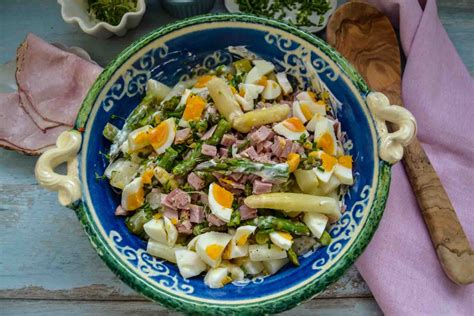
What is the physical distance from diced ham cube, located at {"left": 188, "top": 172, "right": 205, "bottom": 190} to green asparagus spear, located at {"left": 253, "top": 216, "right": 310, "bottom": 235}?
5.1 inches

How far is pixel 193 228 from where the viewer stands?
1.06 metres

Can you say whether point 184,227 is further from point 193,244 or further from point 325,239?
point 325,239

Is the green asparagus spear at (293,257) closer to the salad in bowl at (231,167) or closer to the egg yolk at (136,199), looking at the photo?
the salad in bowl at (231,167)

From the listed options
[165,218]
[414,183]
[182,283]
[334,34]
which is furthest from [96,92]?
[414,183]

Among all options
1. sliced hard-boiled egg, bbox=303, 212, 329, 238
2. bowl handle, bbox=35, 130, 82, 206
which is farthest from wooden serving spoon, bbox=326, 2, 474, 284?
bowl handle, bbox=35, 130, 82, 206

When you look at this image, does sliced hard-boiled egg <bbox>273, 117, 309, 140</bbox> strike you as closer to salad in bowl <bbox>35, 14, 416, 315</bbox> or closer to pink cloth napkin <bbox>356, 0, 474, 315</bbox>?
salad in bowl <bbox>35, 14, 416, 315</bbox>

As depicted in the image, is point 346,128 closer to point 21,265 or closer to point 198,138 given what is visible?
point 198,138

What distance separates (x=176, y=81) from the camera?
1216mm

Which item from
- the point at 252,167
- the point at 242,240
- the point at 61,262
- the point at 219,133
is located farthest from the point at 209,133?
the point at 61,262

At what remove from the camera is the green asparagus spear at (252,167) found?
1.03 metres

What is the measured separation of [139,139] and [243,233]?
28cm

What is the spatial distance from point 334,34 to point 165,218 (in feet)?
1.97

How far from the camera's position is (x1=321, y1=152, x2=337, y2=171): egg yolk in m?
1.05

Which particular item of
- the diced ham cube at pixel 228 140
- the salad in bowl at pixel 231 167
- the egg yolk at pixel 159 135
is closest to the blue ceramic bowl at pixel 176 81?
the salad in bowl at pixel 231 167
